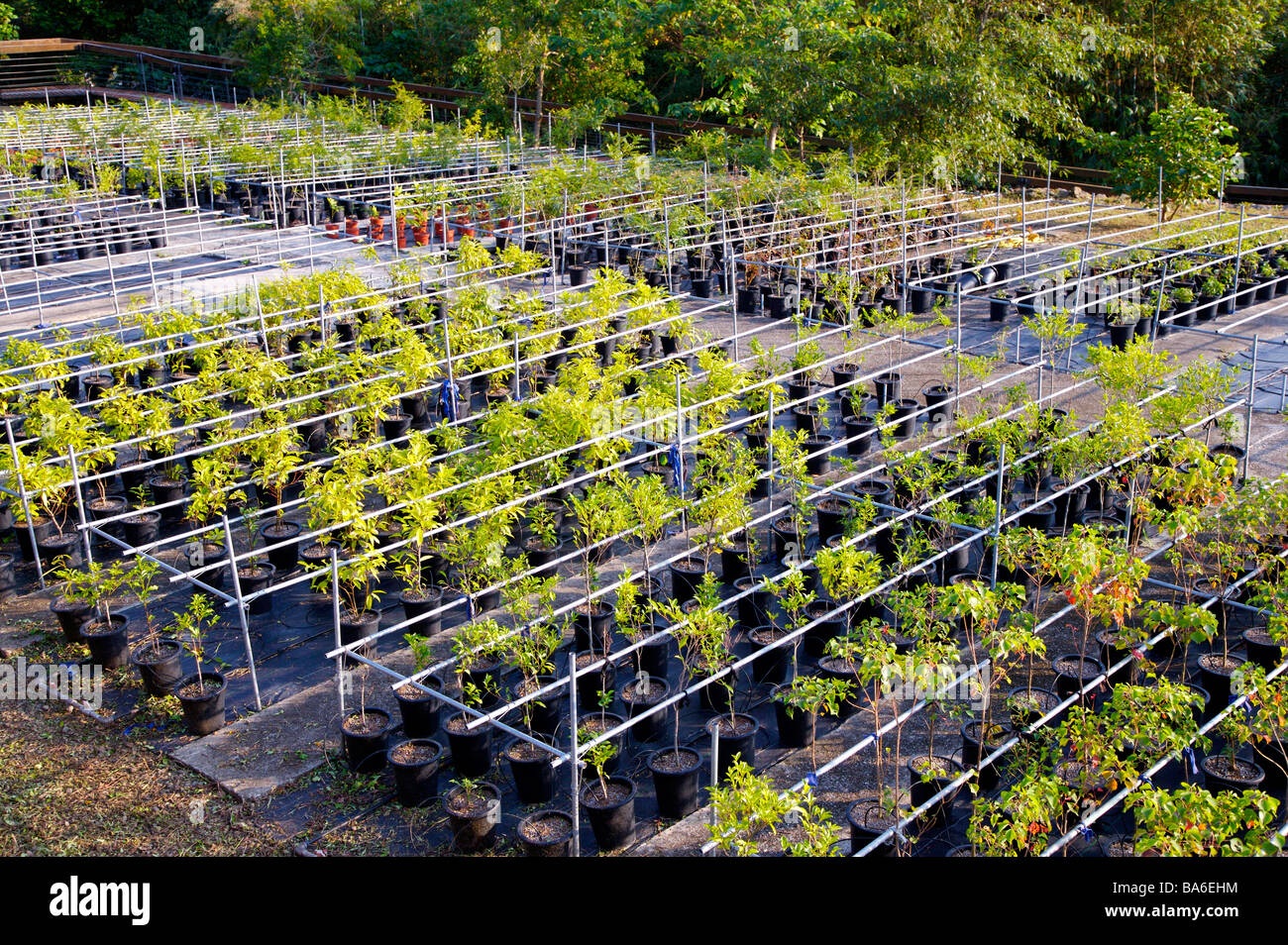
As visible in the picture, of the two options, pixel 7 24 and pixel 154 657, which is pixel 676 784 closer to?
pixel 154 657

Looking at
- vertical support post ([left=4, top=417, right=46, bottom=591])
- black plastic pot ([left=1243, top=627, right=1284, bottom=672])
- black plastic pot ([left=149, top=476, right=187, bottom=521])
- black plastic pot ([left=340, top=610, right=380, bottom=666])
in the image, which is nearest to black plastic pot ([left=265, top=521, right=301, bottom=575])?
black plastic pot ([left=149, top=476, right=187, bottom=521])

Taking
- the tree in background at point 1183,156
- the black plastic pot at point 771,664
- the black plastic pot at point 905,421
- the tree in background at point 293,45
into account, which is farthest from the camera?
the tree in background at point 293,45

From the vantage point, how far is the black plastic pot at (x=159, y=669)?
7.80 meters

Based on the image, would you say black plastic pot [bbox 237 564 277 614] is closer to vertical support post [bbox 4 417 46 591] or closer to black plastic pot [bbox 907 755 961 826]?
vertical support post [bbox 4 417 46 591]

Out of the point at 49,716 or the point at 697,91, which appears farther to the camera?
the point at 697,91

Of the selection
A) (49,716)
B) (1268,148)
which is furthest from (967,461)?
(1268,148)

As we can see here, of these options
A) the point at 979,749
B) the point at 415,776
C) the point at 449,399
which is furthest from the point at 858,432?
the point at 415,776

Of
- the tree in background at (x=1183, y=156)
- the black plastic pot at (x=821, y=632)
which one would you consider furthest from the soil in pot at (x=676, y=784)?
the tree in background at (x=1183, y=156)

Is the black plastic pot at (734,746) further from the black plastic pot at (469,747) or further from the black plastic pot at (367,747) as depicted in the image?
the black plastic pot at (367,747)

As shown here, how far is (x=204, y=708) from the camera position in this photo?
7488 millimetres

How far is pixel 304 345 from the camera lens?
12188mm

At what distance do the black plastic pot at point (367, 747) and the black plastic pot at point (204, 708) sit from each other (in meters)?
0.94
